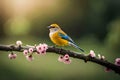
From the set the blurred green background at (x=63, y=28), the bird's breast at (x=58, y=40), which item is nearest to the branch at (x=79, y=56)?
the bird's breast at (x=58, y=40)

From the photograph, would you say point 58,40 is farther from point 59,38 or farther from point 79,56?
point 79,56

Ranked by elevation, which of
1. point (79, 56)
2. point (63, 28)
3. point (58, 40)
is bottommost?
point (79, 56)

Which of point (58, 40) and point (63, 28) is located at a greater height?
point (63, 28)

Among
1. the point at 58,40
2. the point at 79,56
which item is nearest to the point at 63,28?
the point at 58,40

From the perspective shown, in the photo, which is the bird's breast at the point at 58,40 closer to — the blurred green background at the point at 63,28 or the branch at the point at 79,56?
the branch at the point at 79,56

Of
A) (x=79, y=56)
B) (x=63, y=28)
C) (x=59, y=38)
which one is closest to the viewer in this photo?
(x=79, y=56)

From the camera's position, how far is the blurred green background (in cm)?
1504

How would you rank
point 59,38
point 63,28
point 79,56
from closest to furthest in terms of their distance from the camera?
1. point 79,56
2. point 59,38
3. point 63,28

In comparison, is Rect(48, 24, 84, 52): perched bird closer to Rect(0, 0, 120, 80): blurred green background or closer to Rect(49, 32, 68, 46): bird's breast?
Rect(49, 32, 68, 46): bird's breast

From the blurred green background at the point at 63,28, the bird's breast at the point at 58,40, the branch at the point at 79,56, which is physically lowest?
the branch at the point at 79,56

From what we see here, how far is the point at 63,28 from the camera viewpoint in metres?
19.8

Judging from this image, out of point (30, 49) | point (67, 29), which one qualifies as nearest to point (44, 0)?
point (67, 29)

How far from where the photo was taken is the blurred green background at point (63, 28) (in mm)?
15039

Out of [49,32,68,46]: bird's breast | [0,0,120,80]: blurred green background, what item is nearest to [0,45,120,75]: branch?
[49,32,68,46]: bird's breast
